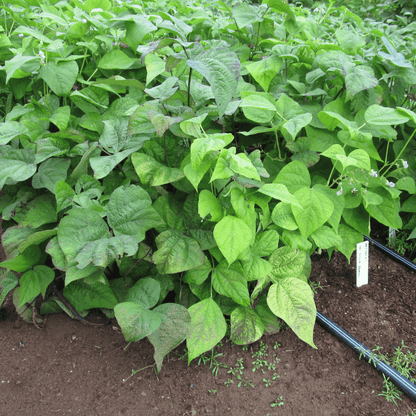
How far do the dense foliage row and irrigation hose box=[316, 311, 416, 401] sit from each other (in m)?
0.25

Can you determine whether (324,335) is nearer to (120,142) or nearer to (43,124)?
(120,142)

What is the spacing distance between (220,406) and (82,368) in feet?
1.69

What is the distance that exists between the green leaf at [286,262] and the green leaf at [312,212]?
10 cm

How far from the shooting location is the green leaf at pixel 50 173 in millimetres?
1221

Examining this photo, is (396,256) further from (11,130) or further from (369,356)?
(11,130)

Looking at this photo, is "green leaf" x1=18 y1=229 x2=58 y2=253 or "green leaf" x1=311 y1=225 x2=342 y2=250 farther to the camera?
"green leaf" x1=311 y1=225 x2=342 y2=250

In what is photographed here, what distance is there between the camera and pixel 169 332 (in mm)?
1070

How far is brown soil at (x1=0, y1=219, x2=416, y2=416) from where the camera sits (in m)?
1.15

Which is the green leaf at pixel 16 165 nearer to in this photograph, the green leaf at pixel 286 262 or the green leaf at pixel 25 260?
the green leaf at pixel 25 260

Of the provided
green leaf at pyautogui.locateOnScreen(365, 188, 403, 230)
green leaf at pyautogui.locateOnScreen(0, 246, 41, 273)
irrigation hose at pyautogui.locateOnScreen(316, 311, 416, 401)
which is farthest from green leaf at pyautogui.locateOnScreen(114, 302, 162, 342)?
green leaf at pyautogui.locateOnScreen(365, 188, 403, 230)

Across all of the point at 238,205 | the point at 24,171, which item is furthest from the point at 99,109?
the point at 238,205

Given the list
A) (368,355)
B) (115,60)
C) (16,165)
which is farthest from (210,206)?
(368,355)

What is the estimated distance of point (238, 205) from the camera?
3.65 feet

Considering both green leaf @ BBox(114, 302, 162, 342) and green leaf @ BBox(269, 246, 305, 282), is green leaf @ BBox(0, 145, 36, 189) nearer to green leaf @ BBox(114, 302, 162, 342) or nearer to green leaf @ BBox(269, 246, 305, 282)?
green leaf @ BBox(114, 302, 162, 342)
